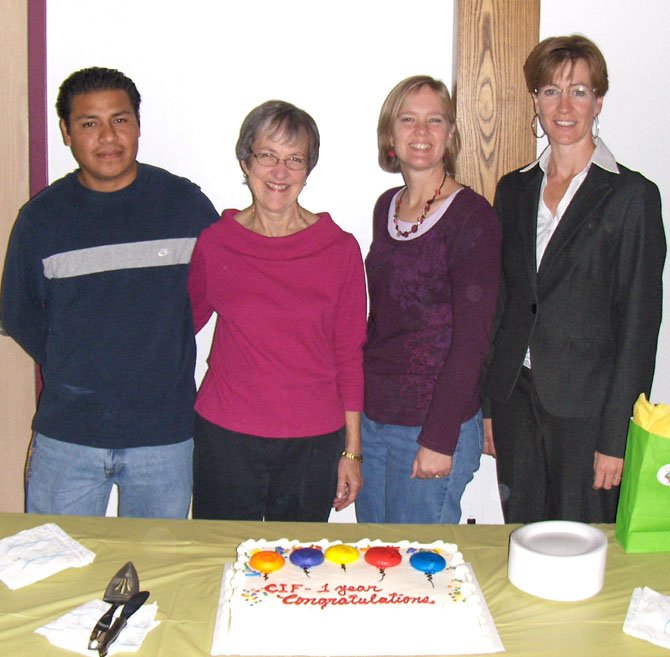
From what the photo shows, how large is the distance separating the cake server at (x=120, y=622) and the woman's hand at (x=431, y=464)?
Result: 0.79 m

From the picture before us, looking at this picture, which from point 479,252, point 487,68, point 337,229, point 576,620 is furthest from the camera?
point 487,68

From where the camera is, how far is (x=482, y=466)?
265cm

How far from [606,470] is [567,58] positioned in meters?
Answer: 0.97

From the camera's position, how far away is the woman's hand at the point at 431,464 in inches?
72.5

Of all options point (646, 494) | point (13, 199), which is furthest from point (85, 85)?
point (646, 494)

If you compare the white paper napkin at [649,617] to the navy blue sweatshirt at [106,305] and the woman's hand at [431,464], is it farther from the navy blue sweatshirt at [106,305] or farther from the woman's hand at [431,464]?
the navy blue sweatshirt at [106,305]

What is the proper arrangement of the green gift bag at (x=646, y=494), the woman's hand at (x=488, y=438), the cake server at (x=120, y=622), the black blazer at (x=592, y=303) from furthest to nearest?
1. the woman's hand at (x=488, y=438)
2. the black blazer at (x=592, y=303)
3. the green gift bag at (x=646, y=494)
4. the cake server at (x=120, y=622)

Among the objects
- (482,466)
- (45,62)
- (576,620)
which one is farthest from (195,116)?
(576,620)

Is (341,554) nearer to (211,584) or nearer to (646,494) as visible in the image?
(211,584)

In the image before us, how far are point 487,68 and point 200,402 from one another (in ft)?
4.29

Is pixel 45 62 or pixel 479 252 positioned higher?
pixel 45 62

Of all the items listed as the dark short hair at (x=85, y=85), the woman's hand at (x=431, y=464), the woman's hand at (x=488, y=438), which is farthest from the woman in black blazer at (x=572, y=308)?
the dark short hair at (x=85, y=85)

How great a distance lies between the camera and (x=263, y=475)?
74.0 inches

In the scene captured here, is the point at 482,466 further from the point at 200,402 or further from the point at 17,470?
the point at 17,470
